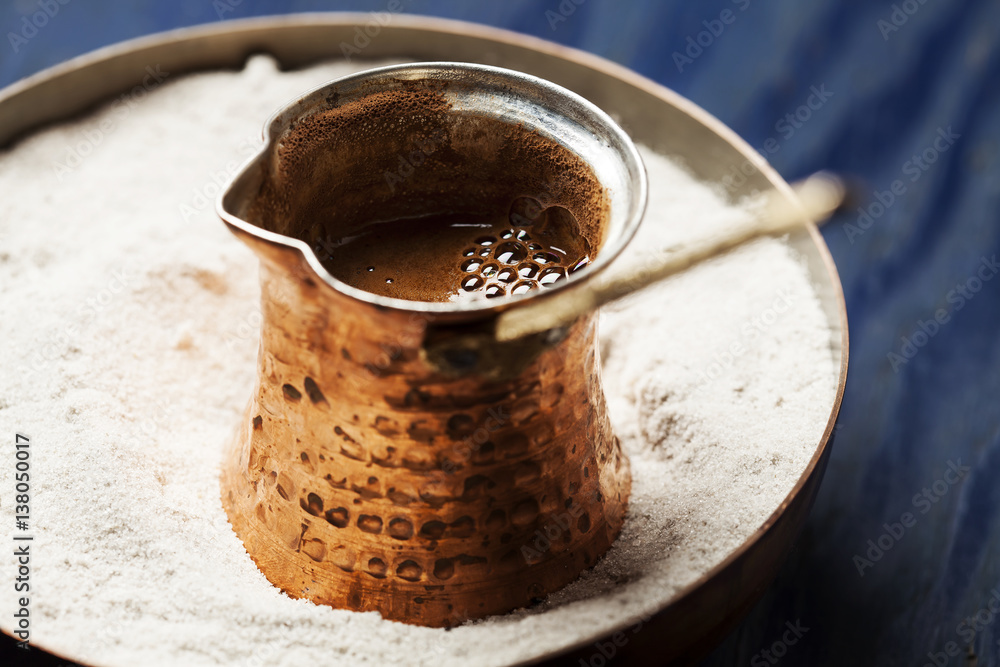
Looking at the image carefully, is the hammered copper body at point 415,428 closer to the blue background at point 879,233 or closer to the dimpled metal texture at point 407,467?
the dimpled metal texture at point 407,467

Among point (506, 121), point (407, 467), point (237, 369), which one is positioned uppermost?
point (506, 121)

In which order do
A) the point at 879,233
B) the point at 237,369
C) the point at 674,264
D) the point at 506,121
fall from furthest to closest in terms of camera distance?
the point at 879,233
the point at 237,369
the point at 506,121
the point at 674,264

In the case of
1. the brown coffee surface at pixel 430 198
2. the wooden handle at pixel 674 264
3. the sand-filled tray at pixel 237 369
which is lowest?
the sand-filled tray at pixel 237 369

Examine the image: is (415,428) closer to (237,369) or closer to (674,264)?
(674,264)

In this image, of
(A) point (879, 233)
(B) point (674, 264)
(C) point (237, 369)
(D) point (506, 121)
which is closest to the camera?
(B) point (674, 264)

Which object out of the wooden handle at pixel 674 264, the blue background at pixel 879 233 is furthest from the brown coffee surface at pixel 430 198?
the blue background at pixel 879 233

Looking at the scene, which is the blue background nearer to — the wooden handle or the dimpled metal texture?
the dimpled metal texture

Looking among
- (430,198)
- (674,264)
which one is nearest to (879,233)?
(430,198)

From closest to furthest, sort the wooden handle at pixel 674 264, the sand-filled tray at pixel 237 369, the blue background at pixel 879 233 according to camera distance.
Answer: the wooden handle at pixel 674 264 → the sand-filled tray at pixel 237 369 → the blue background at pixel 879 233
